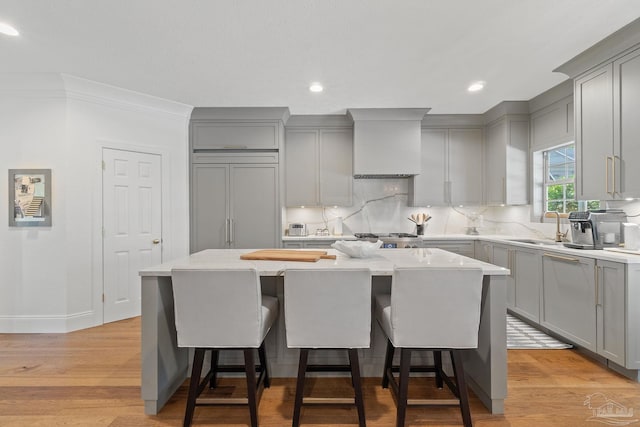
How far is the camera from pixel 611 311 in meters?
2.34

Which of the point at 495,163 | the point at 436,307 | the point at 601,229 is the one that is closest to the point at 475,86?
the point at 495,163

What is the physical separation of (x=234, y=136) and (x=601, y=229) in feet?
12.8

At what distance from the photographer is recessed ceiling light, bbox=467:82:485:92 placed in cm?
333

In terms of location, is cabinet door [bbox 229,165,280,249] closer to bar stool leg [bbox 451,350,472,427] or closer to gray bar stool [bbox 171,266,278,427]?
gray bar stool [bbox 171,266,278,427]

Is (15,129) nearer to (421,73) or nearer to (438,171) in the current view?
(421,73)

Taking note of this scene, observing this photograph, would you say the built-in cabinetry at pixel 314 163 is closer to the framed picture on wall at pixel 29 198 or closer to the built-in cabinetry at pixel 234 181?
the built-in cabinetry at pixel 234 181

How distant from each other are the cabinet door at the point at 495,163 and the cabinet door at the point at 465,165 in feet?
0.33

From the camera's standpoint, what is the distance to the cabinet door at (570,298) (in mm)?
2514

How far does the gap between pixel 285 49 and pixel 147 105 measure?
2.08 m

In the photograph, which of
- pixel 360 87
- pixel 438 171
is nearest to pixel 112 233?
pixel 360 87

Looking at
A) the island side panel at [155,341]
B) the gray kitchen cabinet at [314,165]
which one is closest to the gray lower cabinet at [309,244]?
the gray kitchen cabinet at [314,165]

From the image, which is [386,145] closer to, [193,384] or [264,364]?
[264,364]

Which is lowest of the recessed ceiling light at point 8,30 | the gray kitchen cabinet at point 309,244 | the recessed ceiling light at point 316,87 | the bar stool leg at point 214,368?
the bar stool leg at point 214,368

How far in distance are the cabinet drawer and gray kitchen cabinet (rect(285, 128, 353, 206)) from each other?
334mm
